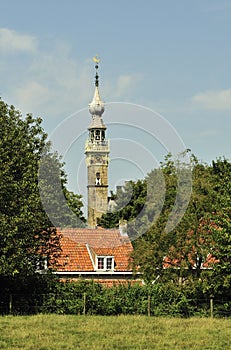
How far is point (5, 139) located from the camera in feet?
108

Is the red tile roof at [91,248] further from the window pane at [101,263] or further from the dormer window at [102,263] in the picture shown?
the window pane at [101,263]

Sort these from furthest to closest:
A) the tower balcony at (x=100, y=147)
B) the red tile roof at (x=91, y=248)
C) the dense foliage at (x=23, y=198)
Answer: the red tile roof at (x=91, y=248) → the tower balcony at (x=100, y=147) → the dense foliage at (x=23, y=198)

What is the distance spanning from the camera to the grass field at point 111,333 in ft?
73.1

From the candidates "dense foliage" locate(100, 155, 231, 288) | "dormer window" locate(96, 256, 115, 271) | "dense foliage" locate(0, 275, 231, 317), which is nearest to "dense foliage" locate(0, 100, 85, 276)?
"dense foliage" locate(0, 275, 231, 317)

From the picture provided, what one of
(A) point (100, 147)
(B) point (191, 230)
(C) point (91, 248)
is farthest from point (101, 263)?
(B) point (191, 230)

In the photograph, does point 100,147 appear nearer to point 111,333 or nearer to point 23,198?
point 23,198

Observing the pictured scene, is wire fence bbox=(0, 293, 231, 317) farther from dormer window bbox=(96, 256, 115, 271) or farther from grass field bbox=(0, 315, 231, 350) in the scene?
dormer window bbox=(96, 256, 115, 271)

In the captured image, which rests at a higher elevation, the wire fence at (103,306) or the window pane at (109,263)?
the window pane at (109,263)

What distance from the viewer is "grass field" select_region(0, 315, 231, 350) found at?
22.3m

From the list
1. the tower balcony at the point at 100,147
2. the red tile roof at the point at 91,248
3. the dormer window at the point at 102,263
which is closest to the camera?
the tower balcony at the point at 100,147

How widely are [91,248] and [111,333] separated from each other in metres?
21.3

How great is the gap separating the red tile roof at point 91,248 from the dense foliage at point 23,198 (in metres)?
6.48

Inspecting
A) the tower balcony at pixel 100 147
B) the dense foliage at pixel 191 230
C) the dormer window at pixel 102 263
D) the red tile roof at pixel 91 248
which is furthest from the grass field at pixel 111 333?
the dormer window at pixel 102 263

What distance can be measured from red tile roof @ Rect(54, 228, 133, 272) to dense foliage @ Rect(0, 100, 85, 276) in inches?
255
